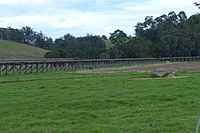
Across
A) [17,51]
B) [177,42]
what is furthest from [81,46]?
[177,42]

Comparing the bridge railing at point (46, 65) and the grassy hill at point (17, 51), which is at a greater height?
the grassy hill at point (17, 51)

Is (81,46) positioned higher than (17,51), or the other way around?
(81,46)

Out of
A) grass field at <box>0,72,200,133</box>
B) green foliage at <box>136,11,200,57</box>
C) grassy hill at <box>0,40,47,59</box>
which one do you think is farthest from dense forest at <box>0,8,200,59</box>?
grass field at <box>0,72,200,133</box>

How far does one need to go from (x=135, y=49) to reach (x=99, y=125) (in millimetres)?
111370

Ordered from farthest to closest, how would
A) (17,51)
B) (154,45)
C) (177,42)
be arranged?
(17,51) < (154,45) < (177,42)

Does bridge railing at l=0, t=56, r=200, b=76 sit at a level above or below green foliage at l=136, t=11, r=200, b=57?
below

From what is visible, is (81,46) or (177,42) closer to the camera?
(177,42)

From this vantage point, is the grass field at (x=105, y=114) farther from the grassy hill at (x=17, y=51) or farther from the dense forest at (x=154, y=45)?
the grassy hill at (x=17, y=51)

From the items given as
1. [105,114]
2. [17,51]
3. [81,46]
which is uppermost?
[81,46]

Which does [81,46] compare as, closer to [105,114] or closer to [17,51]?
[17,51]

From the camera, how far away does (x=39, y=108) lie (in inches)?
632

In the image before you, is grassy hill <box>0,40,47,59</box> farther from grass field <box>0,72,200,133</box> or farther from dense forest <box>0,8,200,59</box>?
grass field <box>0,72,200,133</box>

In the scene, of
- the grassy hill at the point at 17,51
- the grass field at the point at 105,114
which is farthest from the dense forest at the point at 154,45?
the grass field at the point at 105,114

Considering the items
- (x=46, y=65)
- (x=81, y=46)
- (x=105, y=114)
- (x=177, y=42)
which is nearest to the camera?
(x=105, y=114)
